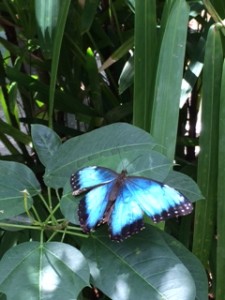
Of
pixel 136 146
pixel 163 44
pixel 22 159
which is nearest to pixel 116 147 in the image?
pixel 136 146

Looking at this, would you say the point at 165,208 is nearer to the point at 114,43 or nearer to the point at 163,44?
the point at 163,44

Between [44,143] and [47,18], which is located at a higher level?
[47,18]

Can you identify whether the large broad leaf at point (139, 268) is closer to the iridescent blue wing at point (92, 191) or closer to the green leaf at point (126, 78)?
the iridescent blue wing at point (92, 191)

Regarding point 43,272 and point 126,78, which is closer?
point 43,272

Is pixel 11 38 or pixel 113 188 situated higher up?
pixel 11 38

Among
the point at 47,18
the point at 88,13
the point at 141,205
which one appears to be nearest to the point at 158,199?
the point at 141,205

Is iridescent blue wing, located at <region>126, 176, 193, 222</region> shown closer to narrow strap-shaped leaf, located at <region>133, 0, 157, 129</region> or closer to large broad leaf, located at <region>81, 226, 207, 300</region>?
large broad leaf, located at <region>81, 226, 207, 300</region>

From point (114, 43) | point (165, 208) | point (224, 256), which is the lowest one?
point (224, 256)

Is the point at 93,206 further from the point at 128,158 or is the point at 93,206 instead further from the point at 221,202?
the point at 221,202
